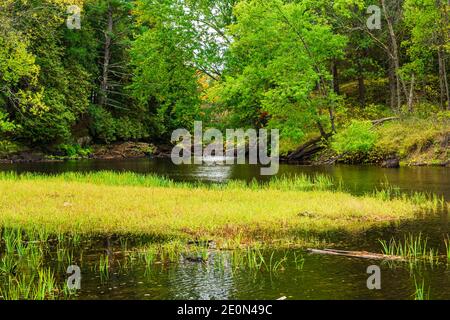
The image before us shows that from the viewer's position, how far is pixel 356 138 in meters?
36.2

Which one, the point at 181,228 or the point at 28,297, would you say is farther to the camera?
the point at 181,228

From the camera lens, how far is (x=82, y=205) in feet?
54.8

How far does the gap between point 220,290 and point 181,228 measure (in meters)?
5.14

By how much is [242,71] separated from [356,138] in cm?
1156

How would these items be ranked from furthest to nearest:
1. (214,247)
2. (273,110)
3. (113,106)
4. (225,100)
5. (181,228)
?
(113,106) < (225,100) < (273,110) < (181,228) < (214,247)

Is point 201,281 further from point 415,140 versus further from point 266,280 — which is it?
point 415,140

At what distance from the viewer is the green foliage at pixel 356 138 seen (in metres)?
35.7

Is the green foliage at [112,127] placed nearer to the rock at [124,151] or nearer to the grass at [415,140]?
the rock at [124,151]

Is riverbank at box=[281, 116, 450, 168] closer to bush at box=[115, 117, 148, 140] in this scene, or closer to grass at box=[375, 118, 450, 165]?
grass at box=[375, 118, 450, 165]

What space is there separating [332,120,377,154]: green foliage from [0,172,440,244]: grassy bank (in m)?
14.1

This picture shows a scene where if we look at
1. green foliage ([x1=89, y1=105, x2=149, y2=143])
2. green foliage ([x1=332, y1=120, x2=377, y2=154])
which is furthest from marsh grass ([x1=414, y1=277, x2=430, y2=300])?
green foliage ([x1=89, y1=105, x2=149, y2=143])

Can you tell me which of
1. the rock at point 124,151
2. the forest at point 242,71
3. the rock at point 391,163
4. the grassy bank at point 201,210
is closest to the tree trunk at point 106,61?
the forest at point 242,71

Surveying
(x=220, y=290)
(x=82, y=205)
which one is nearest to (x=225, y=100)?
(x=82, y=205)

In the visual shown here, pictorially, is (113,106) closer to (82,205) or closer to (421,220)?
(82,205)
